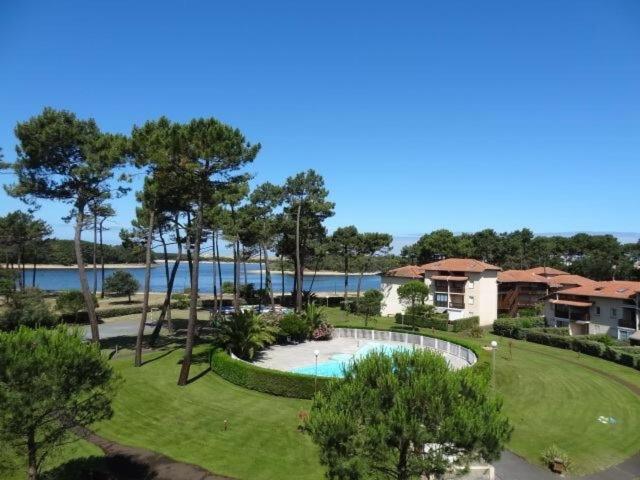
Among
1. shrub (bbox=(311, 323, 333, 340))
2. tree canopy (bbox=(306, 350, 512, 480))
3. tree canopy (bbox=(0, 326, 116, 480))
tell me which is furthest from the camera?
shrub (bbox=(311, 323, 333, 340))

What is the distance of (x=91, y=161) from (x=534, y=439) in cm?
3080

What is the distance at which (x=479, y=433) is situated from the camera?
10961 millimetres

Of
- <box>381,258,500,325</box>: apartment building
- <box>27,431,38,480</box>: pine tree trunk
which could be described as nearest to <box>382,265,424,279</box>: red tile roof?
<box>381,258,500,325</box>: apartment building

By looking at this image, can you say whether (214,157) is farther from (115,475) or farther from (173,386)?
(115,475)

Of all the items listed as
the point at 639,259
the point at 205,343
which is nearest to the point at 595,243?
the point at 639,259

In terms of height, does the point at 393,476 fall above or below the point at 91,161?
below

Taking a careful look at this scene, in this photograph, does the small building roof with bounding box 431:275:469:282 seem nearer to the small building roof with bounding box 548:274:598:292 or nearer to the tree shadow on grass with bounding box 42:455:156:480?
the small building roof with bounding box 548:274:598:292

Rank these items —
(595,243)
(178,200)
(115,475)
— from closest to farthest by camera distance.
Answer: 1. (115,475)
2. (178,200)
3. (595,243)

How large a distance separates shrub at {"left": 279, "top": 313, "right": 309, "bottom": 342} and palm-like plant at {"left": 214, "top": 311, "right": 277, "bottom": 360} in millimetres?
6689

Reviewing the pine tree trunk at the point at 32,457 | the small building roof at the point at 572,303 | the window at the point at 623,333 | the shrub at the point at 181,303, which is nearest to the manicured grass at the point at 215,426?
the pine tree trunk at the point at 32,457

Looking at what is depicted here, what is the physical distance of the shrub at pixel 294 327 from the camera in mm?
41031

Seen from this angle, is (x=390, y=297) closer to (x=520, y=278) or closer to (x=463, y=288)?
(x=463, y=288)

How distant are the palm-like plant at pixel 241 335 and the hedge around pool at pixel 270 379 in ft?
10.5

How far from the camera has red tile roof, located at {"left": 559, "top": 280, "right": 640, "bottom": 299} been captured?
156 feet
